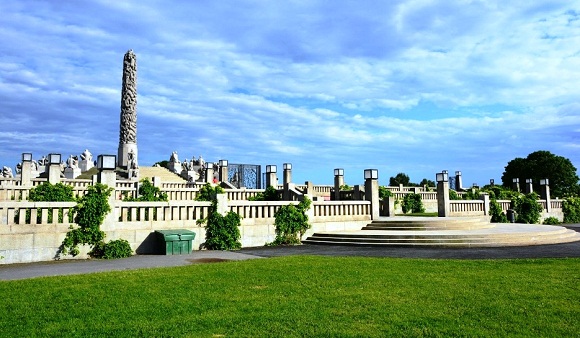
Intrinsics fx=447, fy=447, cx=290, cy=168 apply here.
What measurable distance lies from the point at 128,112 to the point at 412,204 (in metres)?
35.5

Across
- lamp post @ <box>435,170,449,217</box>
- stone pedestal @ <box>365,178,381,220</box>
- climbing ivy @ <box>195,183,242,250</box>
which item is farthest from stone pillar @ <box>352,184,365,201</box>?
climbing ivy @ <box>195,183,242,250</box>

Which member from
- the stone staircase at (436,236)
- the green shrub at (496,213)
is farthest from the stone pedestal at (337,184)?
the green shrub at (496,213)

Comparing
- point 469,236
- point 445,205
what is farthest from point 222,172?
point 469,236

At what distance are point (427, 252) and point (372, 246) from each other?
2.84 m

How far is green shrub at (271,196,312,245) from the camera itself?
20469 mm

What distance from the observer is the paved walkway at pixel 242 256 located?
1246 centimetres

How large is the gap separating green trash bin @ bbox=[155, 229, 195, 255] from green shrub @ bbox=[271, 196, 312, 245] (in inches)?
187

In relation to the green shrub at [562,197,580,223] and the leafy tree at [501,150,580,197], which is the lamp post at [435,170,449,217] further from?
the leafy tree at [501,150,580,197]

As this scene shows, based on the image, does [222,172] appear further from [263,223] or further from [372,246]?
[372,246]

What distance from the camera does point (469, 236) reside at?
1852 cm

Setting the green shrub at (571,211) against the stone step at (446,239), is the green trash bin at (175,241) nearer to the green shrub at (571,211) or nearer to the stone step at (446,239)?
the stone step at (446,239)

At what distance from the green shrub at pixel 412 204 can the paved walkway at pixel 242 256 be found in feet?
60.8

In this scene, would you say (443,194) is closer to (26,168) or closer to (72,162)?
(26,168)

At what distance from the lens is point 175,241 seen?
16.3 meters
